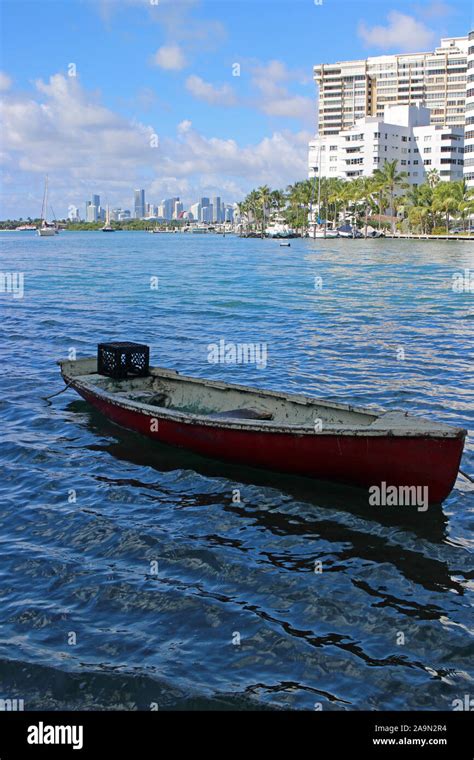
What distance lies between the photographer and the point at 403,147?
173000 millimetres

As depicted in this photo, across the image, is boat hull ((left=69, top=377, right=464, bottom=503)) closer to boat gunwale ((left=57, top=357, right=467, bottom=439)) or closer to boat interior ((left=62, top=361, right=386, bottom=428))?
boat gunwale ((left=57, top=357, right=467, bottom=439))

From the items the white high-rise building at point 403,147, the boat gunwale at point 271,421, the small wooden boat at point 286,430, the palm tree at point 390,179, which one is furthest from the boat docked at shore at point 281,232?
the small wooden boat at point 286,430

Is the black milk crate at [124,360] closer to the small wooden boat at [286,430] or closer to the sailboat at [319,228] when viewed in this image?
the small wooden boat at [286,430]

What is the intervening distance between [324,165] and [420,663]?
184904 millimetres

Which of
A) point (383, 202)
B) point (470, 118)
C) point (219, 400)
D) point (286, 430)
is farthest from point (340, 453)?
point (383, 202)

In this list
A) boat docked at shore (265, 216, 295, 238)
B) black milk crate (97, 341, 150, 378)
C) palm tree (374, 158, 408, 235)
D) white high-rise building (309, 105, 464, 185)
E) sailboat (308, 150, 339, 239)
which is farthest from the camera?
boat docked at shore (265, 216, 295, 238)

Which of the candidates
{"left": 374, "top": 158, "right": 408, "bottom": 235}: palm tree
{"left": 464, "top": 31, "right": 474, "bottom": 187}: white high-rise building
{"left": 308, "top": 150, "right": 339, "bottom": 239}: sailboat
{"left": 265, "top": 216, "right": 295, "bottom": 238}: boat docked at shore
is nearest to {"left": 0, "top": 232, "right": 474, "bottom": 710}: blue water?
{"left": 464, "top": 31, "right": 474, "bottom": 187}: white high-rise building

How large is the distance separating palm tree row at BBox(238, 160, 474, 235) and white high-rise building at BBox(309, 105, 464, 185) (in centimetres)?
431

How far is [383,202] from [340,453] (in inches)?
5825

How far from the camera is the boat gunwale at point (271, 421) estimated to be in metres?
12.8

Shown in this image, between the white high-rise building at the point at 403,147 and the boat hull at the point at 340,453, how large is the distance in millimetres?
160175

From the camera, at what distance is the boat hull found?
507 inches

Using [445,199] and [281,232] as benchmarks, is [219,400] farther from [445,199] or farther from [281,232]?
[281,232]
